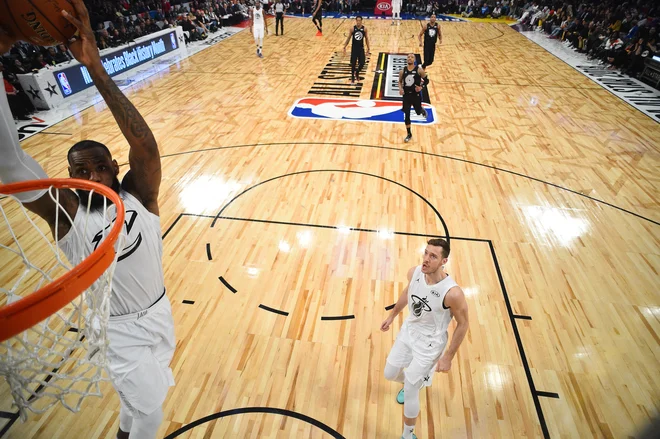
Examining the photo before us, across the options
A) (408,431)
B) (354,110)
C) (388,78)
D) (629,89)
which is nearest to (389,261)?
(408,431)

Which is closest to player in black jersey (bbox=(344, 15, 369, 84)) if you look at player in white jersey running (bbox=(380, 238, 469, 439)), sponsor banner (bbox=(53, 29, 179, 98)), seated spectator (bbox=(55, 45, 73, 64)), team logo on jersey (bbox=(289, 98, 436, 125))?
team logo on jersey (bbox=(289, 98, 436, 125))

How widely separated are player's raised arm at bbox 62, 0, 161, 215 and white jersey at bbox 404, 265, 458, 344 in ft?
5.98

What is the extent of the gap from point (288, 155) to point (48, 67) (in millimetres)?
7367

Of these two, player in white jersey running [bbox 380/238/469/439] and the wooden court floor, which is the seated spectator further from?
player in white jersey running [bbox 380/238/469/439]

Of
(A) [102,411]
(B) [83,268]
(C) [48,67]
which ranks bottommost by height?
(A) [102,411]

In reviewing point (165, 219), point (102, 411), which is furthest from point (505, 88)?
point (102, 411)

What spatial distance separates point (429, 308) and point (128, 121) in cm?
216

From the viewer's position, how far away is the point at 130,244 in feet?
6.59

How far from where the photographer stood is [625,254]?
16.0ft

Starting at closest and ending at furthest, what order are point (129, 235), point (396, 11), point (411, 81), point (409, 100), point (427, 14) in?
1. point (129, 235)
2. point (411, 81)
3. point (409, 100)
4. point (396, 11)
5. point (427, 14)

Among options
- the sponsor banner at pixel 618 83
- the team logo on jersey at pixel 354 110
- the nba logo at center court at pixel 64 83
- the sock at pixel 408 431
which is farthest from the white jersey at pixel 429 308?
the nba logo at center court at pixel 64 83

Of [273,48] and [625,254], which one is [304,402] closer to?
[625,254]

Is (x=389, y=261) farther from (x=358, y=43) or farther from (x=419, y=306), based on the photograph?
(x=358, y=43)

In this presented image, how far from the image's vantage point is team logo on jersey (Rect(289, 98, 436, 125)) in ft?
29.2
